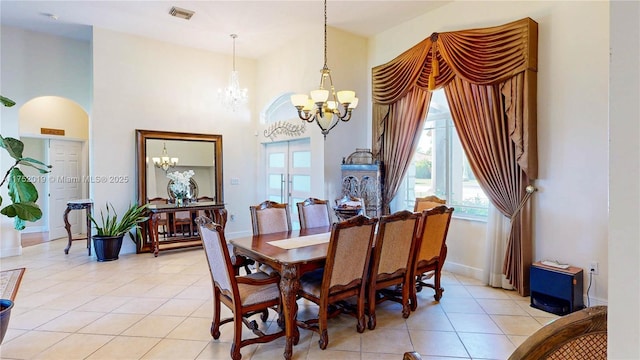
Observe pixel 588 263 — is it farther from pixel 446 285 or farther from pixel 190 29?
pixel 190 29

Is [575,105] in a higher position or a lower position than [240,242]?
higher

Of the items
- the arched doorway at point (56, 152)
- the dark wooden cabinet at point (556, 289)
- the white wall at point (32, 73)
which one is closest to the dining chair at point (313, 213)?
the dark wooden cabinet at point (556, 289)

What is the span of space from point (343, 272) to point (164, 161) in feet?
14.5

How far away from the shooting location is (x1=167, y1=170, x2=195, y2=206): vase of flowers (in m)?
5.74

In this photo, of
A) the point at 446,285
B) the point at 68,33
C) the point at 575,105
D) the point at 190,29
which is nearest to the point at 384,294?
the point at 446,285

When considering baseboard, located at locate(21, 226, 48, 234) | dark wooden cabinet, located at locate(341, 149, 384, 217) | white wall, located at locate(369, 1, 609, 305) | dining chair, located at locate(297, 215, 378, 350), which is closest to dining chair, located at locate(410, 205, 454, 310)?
dining chair, located at locate(297, 215, 378, 350)

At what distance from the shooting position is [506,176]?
12.0 feet

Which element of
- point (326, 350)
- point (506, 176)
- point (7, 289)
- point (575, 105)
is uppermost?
point (575, 105)

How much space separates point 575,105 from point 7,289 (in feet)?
17.5

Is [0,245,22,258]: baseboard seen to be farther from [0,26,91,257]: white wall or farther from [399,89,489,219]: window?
[399,89,489,219]: window

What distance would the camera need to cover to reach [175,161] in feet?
19.4

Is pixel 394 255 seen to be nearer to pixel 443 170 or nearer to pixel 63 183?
pixel 443 170

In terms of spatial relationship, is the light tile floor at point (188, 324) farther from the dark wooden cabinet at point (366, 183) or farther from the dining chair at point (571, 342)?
the dining chair at point (571, 342)

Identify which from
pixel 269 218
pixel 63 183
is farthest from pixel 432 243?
pixel 63 183
